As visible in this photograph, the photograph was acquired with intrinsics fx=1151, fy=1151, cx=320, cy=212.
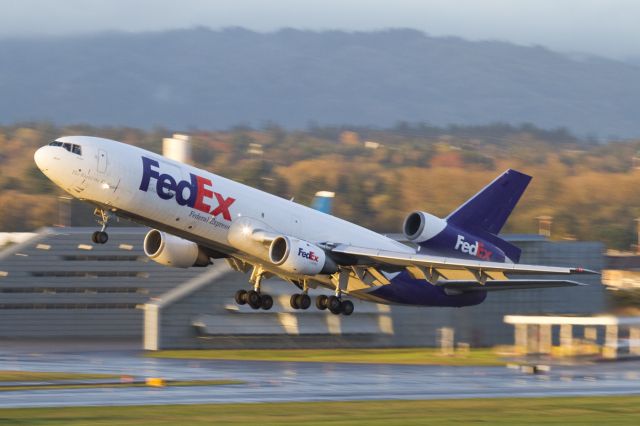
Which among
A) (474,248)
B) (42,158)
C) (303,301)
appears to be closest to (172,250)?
(303,301)

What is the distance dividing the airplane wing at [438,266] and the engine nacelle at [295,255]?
66.4 inches

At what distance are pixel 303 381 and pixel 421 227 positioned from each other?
12503 millimetres

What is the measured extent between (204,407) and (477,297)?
49.9 feet

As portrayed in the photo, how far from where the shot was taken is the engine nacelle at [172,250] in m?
46.8

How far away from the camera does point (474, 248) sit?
5181cm

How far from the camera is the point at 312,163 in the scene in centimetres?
17538

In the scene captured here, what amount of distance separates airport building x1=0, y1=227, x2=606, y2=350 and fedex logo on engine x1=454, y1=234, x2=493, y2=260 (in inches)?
1234

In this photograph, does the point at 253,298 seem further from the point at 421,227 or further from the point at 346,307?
the point at 421,227

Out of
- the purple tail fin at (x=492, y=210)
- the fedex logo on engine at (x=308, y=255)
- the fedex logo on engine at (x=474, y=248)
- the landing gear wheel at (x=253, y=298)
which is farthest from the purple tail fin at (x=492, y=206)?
Result: the landing gear wheel at (x=253, y=298)

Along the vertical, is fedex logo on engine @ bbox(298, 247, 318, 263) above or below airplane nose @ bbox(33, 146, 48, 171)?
below

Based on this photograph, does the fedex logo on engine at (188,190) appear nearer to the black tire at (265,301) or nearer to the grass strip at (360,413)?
the black tire at (265,301)

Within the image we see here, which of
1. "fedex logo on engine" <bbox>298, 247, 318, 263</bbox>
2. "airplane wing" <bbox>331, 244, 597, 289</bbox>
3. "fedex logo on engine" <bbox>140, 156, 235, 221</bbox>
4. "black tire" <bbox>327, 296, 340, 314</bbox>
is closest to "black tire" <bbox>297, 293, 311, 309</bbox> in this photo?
"black tire" <bbox>327, 296, 340, 314</bbox>

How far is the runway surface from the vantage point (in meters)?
48.7

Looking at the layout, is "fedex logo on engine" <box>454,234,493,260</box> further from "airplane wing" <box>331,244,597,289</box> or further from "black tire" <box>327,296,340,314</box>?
"black tire" <box>327,296,340,314</box>
